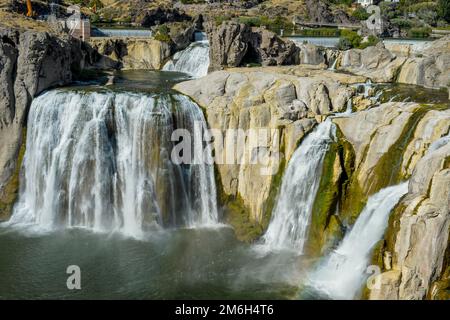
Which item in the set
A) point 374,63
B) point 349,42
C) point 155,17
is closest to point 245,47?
point 374,63

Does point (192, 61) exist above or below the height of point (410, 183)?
above

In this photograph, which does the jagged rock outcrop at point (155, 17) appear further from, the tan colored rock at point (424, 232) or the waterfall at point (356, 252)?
the tan colored rock at point (424, 232)

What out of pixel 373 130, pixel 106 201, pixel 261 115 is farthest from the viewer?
pixel 106 201

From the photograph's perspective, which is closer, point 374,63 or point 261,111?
Answer: point 261,111

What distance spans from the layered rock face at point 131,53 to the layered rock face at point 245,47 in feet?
31.9

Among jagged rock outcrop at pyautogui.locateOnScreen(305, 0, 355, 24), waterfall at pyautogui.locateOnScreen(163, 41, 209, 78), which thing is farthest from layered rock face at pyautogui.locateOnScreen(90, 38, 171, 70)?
jagged rock outcrop at pyautogui.locateOnScreen(305, 0, 355, 24)

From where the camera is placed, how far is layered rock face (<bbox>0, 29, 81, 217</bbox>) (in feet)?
97.0

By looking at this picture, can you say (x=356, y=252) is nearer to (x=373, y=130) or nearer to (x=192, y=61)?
(x=373, y=130)

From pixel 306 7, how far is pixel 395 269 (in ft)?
268

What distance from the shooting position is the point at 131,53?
52750 millimetres

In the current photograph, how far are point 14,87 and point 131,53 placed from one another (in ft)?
78.9

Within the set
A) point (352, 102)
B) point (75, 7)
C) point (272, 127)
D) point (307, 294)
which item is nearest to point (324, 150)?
point (272, 127)

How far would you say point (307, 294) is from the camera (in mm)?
20500
